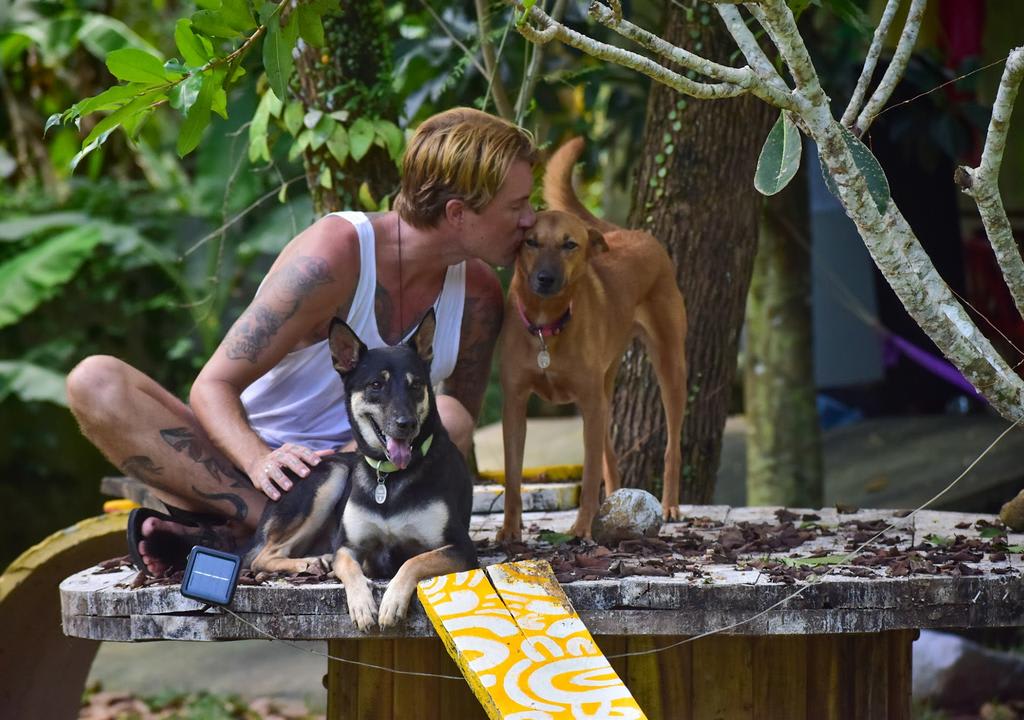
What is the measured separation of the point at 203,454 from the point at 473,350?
1.01m

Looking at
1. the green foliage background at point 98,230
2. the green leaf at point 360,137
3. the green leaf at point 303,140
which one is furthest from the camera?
the green foliage background at point 98,230

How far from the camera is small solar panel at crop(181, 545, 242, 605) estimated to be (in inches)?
121

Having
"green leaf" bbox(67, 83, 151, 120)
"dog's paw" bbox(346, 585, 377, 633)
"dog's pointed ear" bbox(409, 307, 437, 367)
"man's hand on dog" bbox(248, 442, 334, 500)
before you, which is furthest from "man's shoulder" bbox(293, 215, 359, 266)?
"dog's paw" bbox(346, 585, 377, 633)

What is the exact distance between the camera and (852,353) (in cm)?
903

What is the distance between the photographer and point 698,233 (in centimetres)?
512

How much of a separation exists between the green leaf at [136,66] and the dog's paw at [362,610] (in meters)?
1.44

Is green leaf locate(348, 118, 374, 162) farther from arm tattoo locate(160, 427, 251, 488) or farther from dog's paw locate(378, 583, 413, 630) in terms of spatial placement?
dog's paw locate(378, 583, 413, 630)

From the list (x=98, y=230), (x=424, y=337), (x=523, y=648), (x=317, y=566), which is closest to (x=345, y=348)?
(x=424, y=337)

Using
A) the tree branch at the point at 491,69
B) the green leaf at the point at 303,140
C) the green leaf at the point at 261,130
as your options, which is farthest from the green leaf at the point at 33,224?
the tree branch at the point at 491,69

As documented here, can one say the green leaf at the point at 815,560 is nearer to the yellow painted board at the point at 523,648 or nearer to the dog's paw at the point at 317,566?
the yellow painted board at the point at 523,648

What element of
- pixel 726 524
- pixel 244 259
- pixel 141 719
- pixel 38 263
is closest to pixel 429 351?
pixel 726 524

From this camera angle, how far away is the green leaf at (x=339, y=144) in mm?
4867

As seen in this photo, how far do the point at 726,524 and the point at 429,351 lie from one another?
1410 mm

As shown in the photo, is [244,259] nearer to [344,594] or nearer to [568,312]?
[568,312]
